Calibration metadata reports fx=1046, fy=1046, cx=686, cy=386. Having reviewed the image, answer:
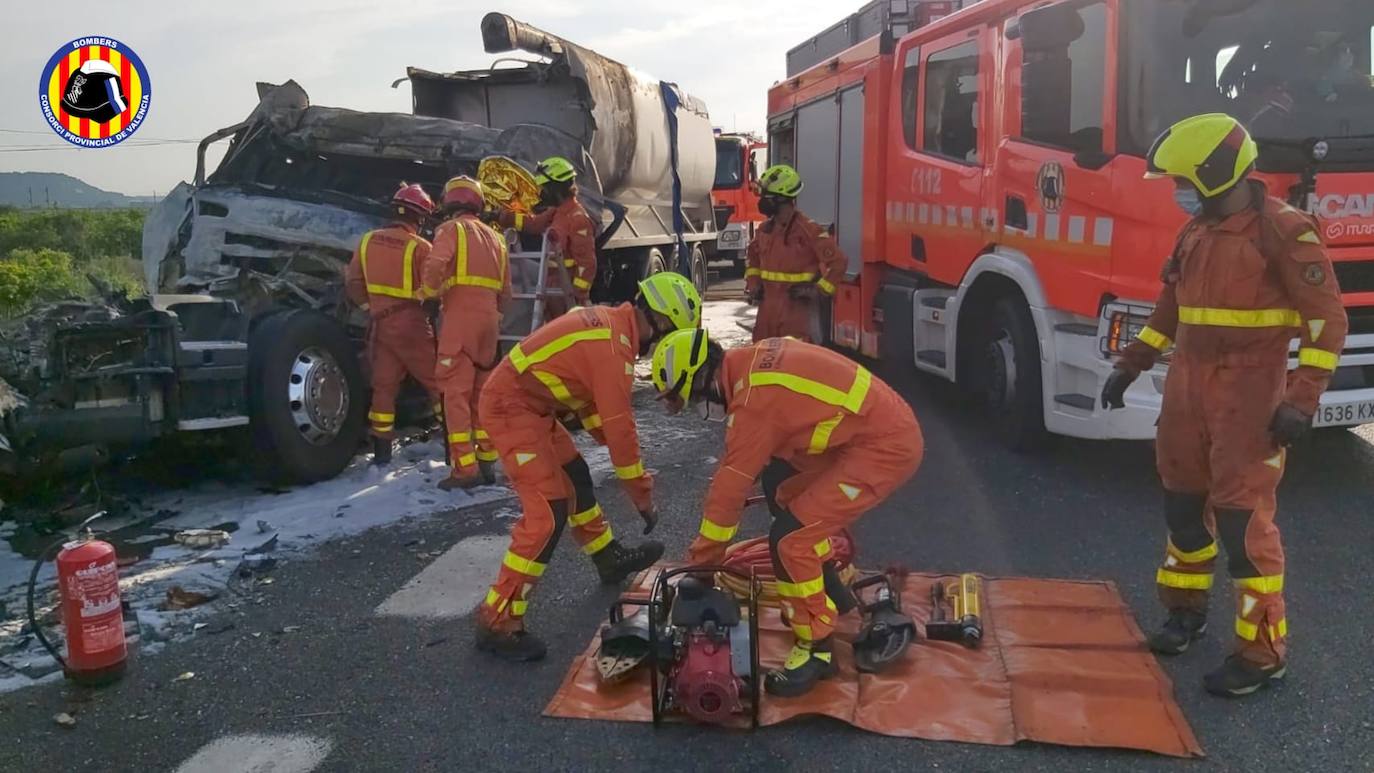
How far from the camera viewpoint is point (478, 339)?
6.16 meters

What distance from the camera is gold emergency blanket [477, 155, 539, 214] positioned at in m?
7.73

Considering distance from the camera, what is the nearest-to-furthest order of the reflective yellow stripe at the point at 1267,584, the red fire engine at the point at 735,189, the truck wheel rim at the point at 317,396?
the reflective yellow stripe at the point at 1267,584
the truck wheel rim at the point at 317,396
the red fire engine at the point at 735,189

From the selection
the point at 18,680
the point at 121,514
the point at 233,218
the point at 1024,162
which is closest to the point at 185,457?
the point at 121,514

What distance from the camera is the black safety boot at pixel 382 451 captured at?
6418 millimetres

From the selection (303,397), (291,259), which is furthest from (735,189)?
(303,397)

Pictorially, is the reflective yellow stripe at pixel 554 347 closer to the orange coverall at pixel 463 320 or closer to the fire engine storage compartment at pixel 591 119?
the orange coverall at pixel 463 320

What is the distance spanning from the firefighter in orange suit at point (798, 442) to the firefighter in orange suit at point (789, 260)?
3.66 metres

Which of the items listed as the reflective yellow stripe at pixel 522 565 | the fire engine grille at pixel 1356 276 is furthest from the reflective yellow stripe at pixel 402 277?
the fire engine grille at pixel 1356 276

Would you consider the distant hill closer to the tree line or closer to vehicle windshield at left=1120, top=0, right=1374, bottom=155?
the tree line

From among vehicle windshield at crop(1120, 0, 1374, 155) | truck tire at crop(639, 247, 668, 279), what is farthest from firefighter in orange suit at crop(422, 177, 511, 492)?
truck tire at crop(639, 247, 668, 279)

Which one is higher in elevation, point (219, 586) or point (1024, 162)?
point (1024, 162)

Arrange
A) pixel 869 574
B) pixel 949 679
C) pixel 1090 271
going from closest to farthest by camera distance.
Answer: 1. pixel 949 679
2. pixel 869 574
3. pixel 1090 271

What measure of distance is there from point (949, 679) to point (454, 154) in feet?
18.3

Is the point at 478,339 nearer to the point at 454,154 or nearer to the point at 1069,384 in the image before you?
the point at 454,154
